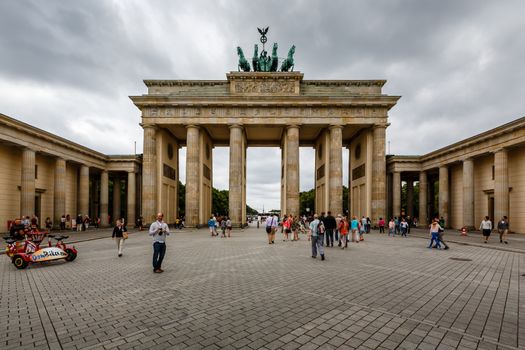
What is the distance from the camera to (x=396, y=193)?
38.3m

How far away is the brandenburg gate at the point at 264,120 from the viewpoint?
3416 cm

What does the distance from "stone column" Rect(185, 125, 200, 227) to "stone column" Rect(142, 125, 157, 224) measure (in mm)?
4117

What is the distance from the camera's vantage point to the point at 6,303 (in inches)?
236

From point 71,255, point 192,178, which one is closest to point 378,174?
point 192,178

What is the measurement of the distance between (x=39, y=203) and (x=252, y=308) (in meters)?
32.7

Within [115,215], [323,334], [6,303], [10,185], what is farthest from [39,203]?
[323,334]

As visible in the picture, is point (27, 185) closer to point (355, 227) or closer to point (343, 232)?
point (343, 232)

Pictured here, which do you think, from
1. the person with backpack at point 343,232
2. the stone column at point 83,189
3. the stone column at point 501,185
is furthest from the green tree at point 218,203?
the person with backpack at point 343,232

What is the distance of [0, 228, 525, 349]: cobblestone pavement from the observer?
14.1ft

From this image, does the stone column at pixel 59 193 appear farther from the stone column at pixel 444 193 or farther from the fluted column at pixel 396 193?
the stone column at pixel 444 193

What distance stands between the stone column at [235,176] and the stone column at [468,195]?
24.2 meters

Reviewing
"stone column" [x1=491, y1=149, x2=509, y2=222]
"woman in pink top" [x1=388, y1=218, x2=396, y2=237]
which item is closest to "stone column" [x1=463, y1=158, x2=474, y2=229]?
"stone column" [x1=491, y1=149, x2=509, y2=222]

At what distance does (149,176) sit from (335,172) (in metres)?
22.7

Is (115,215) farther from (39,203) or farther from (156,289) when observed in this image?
(156,289)
